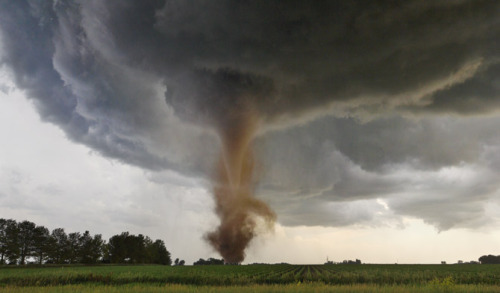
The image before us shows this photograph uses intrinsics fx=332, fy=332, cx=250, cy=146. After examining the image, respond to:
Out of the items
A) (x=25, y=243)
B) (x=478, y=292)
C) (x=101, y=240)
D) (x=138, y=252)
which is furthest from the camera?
(x=138, y=252)

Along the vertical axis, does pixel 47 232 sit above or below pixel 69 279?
above

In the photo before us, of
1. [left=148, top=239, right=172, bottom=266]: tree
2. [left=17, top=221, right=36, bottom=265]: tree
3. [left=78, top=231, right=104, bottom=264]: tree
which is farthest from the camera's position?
[left=148, top=239, right=172, bottom=266]: tree

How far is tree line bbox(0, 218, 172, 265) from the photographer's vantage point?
98438 mm

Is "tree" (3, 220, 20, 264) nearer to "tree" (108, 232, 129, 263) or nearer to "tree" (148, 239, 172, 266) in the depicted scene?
"tree" (108, 232, 129, 263)

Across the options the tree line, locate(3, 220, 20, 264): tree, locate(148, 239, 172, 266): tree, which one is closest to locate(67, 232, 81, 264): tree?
the tree line

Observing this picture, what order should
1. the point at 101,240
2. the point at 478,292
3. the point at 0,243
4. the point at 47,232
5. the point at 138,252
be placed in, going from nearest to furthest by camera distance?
the point at 478,292 → the point at 0,243 → the point at 47,232 → the point at 101,240 → the point at 138,252

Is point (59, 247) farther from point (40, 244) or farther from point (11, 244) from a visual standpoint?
point (11, 244)

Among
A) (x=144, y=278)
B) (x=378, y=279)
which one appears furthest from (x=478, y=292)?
(x=144, y=278)

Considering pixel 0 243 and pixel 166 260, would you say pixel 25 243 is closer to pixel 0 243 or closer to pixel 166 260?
pixel 0 243

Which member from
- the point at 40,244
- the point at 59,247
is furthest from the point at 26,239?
the point at 59,247

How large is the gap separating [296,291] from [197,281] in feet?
82.8

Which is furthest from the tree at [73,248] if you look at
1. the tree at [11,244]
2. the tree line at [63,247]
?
the tree at [11,244]

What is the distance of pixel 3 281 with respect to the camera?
4184 centimetres

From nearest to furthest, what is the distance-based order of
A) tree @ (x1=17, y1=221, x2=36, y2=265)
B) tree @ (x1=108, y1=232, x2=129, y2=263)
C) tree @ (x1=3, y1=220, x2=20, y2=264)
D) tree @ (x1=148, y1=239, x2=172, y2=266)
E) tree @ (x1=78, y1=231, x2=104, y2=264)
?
tree @ (x1=3, y1=220, x2=20, y2=264) < tree @ (x1=17, y1=221, x2=36, y2=265) < tree @ (x1=78, y1=231, x2=104, y2=264) < tree @ (x1=108, y1=232, x2=129, y2=263) < tree @ (x1=148, y1=239, x2=172, y2=266)
